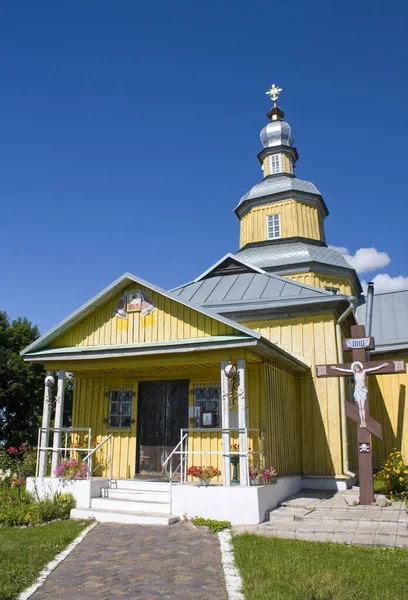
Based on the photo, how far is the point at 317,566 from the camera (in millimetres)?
6699

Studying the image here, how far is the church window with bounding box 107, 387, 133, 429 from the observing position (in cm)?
1341

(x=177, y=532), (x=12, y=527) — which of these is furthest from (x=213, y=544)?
(x=12, y=527)

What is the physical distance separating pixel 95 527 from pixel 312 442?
6.12 m

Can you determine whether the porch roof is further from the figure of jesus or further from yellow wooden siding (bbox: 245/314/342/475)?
the figure of jesus

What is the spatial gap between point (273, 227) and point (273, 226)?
0.05 m

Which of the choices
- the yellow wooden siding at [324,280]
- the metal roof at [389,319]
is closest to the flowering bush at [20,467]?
the metal roof at [389,319]

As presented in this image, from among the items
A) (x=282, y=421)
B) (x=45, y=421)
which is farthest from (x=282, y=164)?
(x=45, y=421)

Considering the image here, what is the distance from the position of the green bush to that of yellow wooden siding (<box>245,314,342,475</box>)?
4425 millimetres

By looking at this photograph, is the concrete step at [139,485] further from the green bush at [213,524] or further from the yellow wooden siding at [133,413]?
the green bush at [213,524]

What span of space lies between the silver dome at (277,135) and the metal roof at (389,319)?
909 cm

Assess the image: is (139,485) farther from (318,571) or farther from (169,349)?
(318,571)

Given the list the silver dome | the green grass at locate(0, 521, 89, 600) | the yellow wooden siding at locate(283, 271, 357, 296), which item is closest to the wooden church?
the green grass at locate(0, 521, 89, 600)

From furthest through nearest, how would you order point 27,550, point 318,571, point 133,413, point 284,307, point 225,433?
point 284,307 < point 133,413 < point 225,433 < point 27,550 < point 318,571

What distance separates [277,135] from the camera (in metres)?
25.2
